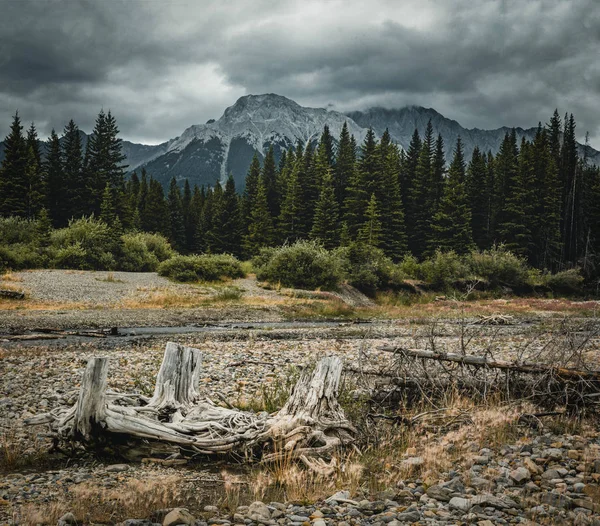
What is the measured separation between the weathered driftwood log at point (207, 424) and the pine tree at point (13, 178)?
53880 mm

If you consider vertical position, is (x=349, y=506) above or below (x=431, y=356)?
below

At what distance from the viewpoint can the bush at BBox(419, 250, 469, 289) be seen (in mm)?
44938

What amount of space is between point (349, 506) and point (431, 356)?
4134 millimetres

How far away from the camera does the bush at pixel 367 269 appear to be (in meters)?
41.8

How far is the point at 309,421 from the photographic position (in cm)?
633

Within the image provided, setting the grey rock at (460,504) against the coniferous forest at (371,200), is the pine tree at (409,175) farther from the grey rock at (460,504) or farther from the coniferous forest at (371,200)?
the grey rock at (460,504)

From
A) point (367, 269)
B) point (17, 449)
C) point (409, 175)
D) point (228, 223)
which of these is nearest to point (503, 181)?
point (409, 175)

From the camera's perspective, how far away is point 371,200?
51.6 metres

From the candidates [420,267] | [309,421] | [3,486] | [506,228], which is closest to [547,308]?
[420,267]

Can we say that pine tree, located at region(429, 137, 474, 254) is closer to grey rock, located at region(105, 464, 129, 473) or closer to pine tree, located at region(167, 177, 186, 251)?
pine tree, located at region(167, 177, 186, 251)

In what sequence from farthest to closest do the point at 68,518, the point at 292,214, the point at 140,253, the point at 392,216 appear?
the point at 292,214
the point at 392,216
the point at 140,253
the point at 68,518

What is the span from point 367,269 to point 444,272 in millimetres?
8363

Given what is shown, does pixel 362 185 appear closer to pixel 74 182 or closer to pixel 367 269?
pixel 367 269

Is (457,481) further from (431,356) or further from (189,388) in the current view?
(189,388)
